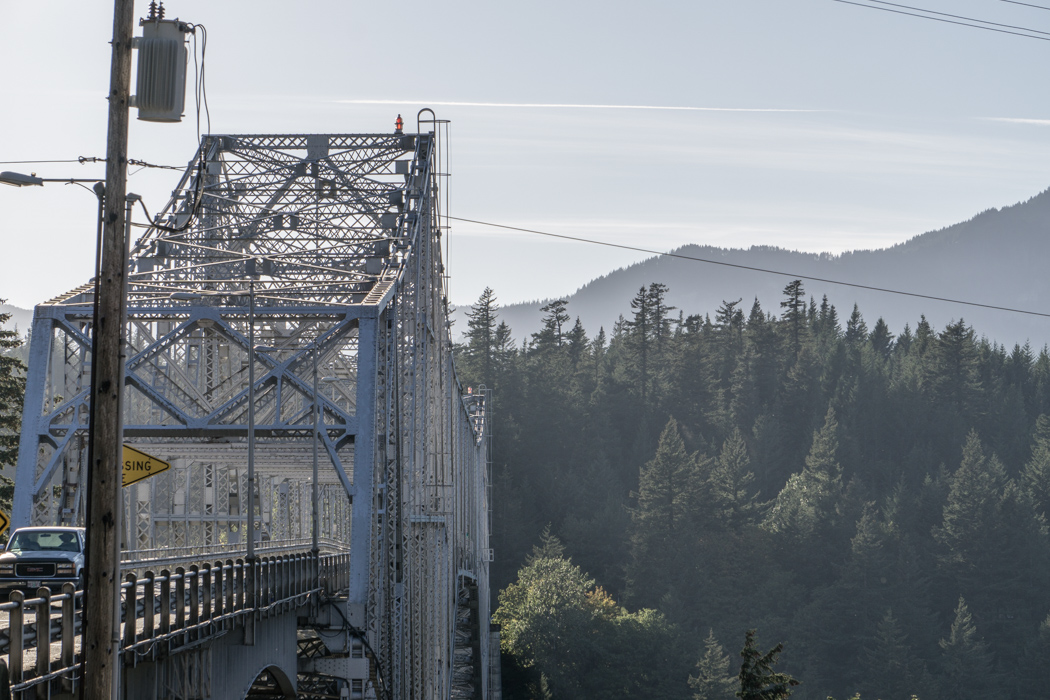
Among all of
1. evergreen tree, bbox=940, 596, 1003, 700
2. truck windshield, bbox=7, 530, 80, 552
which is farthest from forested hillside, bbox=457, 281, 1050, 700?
truck windshield, bbox=7, 530, 80, 552

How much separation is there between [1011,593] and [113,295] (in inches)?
5085

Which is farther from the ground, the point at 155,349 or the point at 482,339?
the point at 482,339

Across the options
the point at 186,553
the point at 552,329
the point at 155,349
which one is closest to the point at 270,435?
the point at 155,349

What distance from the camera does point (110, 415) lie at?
10930 millimetres

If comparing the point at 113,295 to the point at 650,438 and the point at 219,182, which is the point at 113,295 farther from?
the point at 650,438

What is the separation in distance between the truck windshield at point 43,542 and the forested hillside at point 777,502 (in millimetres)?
80782

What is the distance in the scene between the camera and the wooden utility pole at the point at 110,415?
35.0 ft

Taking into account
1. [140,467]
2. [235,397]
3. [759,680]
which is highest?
[235,397]

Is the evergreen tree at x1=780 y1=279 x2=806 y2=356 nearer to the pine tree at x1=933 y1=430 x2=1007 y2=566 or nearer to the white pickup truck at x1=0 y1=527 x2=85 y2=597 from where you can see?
the pine tree at x1=933 y1=430 x2=1007 y2=566

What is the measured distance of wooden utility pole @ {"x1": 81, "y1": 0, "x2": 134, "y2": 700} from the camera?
10672mm

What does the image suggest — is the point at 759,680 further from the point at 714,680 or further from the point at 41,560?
the point at 714,680

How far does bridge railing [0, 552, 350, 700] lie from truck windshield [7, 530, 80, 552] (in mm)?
2231

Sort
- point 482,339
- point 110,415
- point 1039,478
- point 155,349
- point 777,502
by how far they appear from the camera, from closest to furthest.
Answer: point 110,415 < point 155,349 < point 1039,478 < point 777,502 < point 482,339

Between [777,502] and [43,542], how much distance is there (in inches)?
5331
